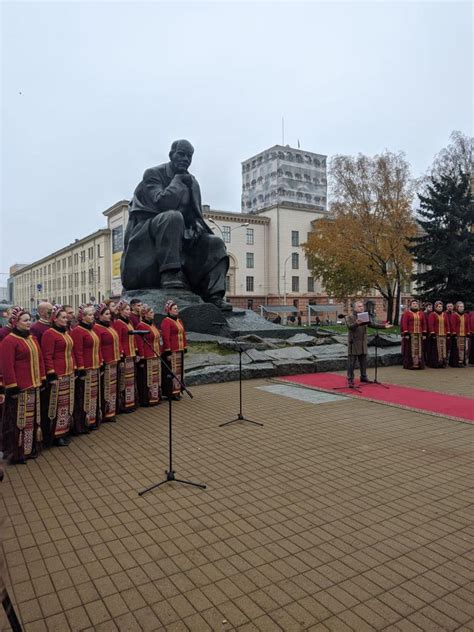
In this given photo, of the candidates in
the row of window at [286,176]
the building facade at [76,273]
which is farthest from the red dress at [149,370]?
the row of window at [286,176]

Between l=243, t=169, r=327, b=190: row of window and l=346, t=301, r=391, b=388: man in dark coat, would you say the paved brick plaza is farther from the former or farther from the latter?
l=243, t=169, r=327, b=190: row of window

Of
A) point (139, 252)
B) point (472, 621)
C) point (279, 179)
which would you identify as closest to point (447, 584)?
point (472, 621)

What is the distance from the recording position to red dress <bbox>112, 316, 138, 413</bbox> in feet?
25.1

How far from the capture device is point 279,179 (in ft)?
202

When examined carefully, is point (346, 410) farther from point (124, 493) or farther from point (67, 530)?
point (67, 530)

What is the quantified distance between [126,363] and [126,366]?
0.05m

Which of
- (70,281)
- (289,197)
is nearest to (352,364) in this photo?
(289,197)

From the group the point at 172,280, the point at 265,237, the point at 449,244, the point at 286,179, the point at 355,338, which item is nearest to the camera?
the point at 355,338

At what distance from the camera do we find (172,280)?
→ 12.7 m

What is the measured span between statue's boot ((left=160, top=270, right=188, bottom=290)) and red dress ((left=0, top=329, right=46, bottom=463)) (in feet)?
23.0

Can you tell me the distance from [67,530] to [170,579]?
1141 millimetres

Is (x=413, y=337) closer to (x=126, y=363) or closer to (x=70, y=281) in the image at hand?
(x=126, y=363)

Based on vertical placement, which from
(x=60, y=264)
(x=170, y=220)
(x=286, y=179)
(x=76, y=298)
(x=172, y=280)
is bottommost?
(x=172, y=280)

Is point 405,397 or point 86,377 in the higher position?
point 86,377
